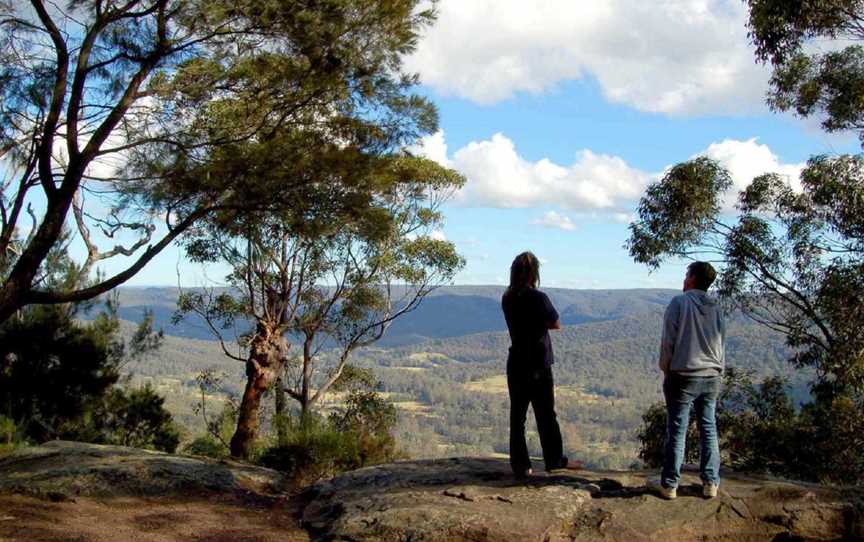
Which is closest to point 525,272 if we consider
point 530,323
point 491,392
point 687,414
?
point 530,323

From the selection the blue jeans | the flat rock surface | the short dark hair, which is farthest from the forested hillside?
the short dark hair

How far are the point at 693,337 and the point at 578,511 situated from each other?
148 cm

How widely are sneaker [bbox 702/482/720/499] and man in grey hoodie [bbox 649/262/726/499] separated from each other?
0.21m

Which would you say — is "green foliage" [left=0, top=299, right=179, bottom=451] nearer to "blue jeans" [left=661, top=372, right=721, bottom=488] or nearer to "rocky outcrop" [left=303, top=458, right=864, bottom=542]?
"rocky outcrop" [left=303, top=458, right=864, bottom=542]

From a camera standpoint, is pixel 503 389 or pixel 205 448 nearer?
pixel 205 448

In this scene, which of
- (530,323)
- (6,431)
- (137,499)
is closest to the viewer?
(530,323)

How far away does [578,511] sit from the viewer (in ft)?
17.3

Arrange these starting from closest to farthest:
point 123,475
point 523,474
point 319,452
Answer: point 523,474 < point 123,475 < point 319,452

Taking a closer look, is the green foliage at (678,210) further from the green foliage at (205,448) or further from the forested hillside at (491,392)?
the forested hillside at (491,392)

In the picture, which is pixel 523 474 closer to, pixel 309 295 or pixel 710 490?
pixel 710 490

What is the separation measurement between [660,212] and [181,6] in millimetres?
8680

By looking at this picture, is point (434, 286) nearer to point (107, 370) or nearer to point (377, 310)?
point (377, 310)

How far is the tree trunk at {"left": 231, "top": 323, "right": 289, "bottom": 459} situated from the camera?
13289 millimetres

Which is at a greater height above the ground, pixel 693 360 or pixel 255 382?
pixel 693 360
